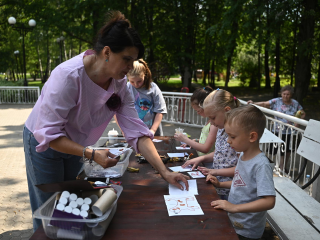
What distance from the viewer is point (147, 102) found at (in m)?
3.85

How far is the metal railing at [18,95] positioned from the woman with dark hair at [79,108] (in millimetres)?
14743

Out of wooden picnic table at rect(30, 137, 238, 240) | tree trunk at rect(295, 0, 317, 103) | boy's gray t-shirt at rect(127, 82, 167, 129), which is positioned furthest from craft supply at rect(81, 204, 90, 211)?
tree trunk at rect(295, 0, 317, 103)

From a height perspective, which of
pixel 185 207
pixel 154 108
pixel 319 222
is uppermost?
pixel 154 108

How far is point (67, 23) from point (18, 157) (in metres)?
12.4

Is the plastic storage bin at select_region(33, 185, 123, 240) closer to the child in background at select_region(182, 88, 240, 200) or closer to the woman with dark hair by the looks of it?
the woman with dark hair

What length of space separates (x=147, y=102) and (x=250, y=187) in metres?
2.21

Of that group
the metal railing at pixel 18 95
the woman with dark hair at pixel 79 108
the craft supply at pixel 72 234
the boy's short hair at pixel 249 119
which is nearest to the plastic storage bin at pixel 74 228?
the craft supply at pixel 72 234

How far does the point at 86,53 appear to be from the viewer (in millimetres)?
1854

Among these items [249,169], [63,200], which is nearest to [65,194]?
[63,200]

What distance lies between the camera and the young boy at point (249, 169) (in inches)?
70.9

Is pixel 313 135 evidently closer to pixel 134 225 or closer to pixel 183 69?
pixel 134 225

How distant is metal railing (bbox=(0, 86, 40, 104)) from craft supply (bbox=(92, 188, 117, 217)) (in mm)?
15342

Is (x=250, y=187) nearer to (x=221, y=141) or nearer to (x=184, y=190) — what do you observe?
(x=184, y=190)

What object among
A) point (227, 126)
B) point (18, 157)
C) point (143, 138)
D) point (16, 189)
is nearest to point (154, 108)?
point (143, 138)
